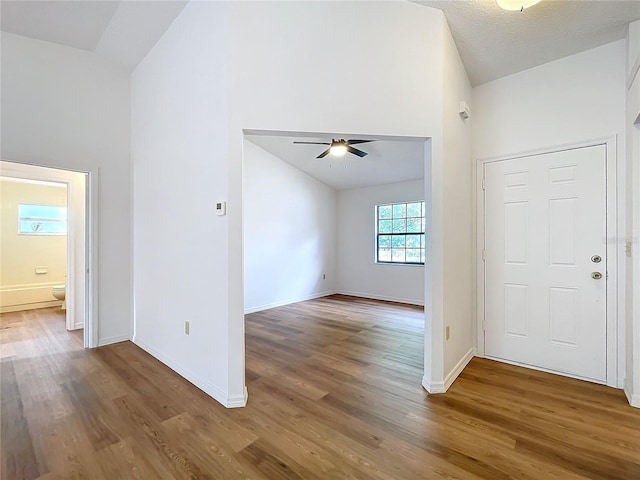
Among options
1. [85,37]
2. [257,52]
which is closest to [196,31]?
[257,52]

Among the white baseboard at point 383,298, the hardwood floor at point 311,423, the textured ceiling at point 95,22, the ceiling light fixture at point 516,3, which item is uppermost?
the textured ceiling at point 95,22

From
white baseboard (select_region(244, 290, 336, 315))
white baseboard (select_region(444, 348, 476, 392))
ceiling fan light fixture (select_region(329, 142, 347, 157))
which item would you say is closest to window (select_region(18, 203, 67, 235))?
white baseboard (select_region(244, 290, 336, 315))

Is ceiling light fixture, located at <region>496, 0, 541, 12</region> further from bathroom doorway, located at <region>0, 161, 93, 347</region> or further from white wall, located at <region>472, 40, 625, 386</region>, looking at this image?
bathroom doorway, located at <region>0, 161, 93, 347</region>

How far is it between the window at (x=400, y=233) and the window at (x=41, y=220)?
6478 millimetres

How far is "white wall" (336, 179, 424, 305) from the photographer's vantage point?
5.92 m

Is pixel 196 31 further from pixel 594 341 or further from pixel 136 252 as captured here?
pixel 594 341

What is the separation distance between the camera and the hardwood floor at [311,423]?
1.57m

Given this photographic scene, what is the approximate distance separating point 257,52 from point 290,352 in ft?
9.60

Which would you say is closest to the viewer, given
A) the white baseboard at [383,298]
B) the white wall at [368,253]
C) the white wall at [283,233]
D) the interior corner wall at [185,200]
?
the interior corner wall at [185,200]

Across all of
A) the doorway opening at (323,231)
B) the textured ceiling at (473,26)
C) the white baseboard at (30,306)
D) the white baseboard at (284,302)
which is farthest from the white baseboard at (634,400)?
the white baseboard at (30,306)

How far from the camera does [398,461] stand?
5.27 feet

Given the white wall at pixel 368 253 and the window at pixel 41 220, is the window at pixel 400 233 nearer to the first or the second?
the white wall at pixel 368 253

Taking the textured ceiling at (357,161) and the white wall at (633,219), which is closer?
the white wall at (633,219)

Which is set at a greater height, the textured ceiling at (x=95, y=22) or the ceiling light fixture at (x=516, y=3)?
the textured ceiling at (x=95, y=22)
